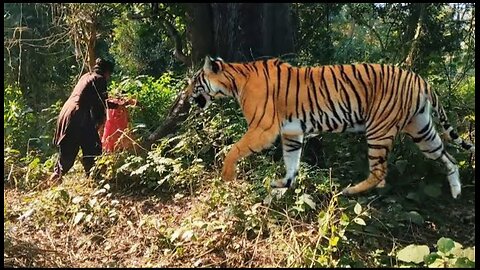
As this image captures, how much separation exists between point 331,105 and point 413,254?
1.54m

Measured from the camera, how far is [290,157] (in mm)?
5941

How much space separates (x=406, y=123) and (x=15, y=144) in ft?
20.5

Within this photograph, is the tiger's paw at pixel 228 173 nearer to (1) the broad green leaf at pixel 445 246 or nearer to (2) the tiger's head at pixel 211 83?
(2) the tiger's head at pixel 211 83

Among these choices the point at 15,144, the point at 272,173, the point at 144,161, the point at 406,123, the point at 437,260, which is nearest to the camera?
the point at 437,260

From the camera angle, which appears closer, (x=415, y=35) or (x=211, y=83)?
(x=211, y=83)

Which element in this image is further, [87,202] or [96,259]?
[87,202]

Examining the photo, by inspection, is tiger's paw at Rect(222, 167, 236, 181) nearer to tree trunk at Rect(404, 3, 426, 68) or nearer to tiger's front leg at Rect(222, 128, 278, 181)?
tiger's front leg at Rect(222, 128, 278, 181)

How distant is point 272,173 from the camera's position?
20.8 ft

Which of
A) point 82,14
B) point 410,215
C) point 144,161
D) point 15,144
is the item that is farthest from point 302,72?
point 15,144

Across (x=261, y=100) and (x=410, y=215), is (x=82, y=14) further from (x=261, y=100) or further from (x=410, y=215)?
(x=410, y=215)

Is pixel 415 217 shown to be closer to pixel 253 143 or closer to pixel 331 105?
pixel 331 105

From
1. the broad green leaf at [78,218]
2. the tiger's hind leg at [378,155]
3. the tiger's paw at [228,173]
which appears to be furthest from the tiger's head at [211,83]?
the broad green leaf at [78,218]

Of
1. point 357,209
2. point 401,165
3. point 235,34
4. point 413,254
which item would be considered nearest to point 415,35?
point 235,34

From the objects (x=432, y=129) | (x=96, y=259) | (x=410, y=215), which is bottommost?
(x=96, y=259)
